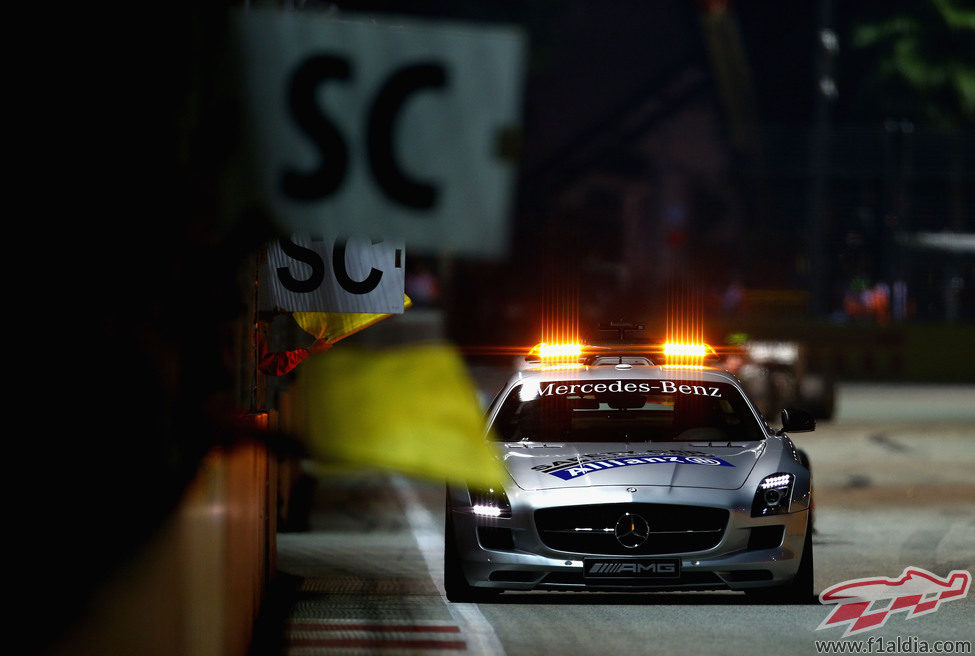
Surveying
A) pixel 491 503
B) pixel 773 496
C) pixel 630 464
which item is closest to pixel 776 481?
pixel 773 496

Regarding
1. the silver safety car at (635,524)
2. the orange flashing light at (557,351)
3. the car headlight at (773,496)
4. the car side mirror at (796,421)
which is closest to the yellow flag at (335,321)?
the silver safety car at (635,524)

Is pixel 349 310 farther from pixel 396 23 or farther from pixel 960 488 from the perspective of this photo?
pixel 960 488

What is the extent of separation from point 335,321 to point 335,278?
413 millimetres

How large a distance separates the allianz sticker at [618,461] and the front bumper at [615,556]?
0.82 feet

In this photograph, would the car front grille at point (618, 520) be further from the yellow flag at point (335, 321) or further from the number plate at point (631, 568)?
the yellow flag at point (335, 321)

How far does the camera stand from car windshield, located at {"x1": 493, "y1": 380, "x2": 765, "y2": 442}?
11.1 m

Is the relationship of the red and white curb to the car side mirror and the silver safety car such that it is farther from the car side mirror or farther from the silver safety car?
the car side mirror

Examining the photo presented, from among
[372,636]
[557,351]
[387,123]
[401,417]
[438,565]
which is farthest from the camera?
[557,351]

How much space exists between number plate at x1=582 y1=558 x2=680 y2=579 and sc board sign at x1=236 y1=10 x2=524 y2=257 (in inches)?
241

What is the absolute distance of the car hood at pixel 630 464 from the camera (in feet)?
32.6

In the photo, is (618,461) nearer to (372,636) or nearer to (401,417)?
(372,636)

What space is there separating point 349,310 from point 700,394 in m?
2.85

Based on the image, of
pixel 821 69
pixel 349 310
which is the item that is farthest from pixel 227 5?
pixel 821 69

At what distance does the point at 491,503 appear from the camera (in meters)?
9.86
